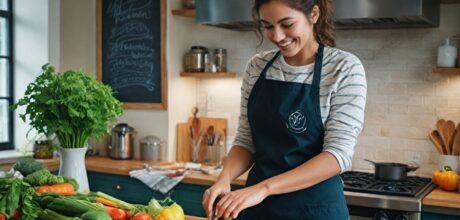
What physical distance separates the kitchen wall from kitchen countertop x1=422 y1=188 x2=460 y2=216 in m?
→ 0.71

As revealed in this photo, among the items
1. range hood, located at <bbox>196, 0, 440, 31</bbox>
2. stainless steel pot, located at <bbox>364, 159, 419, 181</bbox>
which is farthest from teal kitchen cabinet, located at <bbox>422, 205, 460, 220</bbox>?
range hood, located at <bbox>196, 0, 440, 31</bbox>

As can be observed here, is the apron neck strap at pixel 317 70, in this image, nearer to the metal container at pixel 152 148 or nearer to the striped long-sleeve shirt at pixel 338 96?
the striped long-sleeve shirt at pixel 338 96

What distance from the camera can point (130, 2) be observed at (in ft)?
15.5

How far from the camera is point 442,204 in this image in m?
3.19

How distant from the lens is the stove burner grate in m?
3.35

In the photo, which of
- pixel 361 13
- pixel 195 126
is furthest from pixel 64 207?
pixel 195 126

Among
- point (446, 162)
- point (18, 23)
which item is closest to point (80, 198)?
point (446, 162)

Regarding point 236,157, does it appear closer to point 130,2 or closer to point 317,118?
point 317,118

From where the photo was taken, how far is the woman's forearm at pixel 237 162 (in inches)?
88.4

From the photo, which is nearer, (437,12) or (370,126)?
(437,12)

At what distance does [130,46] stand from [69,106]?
2.37 metres

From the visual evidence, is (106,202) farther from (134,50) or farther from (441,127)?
(134,50)

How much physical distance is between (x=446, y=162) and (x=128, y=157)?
2.24 meters

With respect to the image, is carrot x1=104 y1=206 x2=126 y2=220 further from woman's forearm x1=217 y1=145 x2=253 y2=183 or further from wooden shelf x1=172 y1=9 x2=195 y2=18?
wooden shelf x1=172 y1=9 x2=195 y2=18
